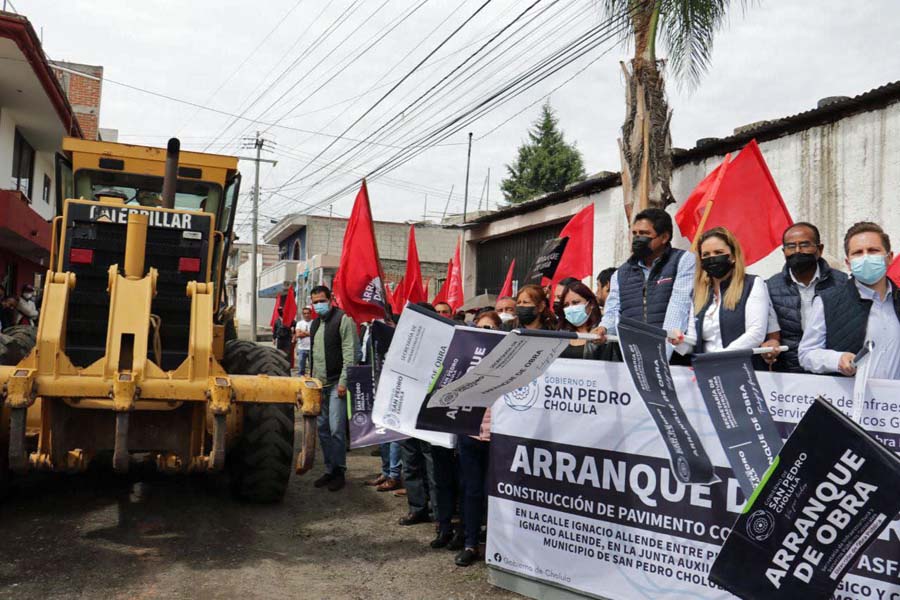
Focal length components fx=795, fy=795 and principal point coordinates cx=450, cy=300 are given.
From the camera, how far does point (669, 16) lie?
34.6 ft

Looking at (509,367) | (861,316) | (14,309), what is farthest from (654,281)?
A: (14,309)

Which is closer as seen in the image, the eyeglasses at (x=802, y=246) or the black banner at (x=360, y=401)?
the eyeglasses at (x=802, y=246)

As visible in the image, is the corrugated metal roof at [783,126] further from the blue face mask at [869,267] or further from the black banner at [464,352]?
the black banner at [464,352]

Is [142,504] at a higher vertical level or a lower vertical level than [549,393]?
lower

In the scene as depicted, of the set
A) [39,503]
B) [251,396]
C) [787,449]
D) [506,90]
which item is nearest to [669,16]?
[506,90]

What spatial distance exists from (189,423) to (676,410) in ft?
11.7

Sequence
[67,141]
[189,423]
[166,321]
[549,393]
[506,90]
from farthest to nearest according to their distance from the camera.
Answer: [506,90] < [67,141] < [166,321] < [189,423] < [549,393]

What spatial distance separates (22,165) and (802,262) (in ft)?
70.2

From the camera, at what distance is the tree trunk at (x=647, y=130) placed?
10.2m

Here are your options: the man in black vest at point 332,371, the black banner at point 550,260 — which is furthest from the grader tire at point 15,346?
the black banner at point 550,260

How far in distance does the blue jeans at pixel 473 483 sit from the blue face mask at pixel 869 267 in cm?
255

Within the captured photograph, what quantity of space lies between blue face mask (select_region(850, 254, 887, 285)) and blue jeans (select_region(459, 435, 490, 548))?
2.55 metres

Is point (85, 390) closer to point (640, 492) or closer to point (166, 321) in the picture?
point (166, 321)

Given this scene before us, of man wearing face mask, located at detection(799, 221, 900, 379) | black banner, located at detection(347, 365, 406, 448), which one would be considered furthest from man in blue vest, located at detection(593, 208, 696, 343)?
black banner, located at detection(347, 365, 406, 448)
